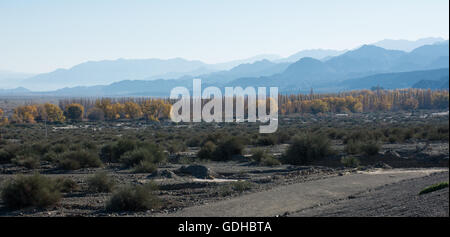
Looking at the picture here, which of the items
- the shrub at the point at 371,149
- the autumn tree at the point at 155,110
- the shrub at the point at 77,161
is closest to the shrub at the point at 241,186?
the shrub at the point at 77,161

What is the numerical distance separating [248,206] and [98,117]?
95.6 m

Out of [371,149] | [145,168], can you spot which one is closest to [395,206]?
[145,168]

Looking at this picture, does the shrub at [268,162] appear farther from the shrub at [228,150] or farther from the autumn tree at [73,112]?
the autumn tree at [73,112]

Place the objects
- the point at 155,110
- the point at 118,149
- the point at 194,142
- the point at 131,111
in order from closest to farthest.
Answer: the point at 118,149 < the point at 194,142 < the point at 155,110 < the point at 131,111

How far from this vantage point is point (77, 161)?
27.8 meters

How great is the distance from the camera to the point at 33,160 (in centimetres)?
2838

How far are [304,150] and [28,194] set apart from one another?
1912 centimetres

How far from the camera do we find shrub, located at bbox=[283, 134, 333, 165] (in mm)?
31250

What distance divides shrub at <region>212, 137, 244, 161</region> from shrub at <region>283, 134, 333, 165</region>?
166 inches

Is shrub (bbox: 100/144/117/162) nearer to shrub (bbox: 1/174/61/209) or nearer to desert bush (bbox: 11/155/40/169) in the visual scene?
desert bush (bbox: 11/155/40/169)

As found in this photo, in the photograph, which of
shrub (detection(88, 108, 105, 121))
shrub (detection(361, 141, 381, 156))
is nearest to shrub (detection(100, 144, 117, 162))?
shrub (detection(361, 141, 381, 156))

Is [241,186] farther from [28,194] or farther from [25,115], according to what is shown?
[25,115]

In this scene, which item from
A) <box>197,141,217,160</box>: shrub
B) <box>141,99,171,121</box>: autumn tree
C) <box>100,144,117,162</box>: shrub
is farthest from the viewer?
<box>141,99,171,121</box>: autumn tree
